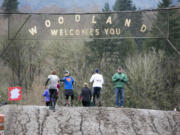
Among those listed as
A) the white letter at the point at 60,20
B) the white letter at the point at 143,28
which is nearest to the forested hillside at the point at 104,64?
the white letter at the point at 143,28

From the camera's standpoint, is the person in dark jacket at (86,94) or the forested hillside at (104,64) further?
the forested hillside at (104,64)

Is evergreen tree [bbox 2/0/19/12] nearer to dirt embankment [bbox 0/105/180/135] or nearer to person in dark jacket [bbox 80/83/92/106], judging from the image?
person in dark jacket [bbox 80/83/92/106]

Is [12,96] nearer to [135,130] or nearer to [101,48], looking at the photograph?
[135,130]

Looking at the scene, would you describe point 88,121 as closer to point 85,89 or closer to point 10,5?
point 85,89

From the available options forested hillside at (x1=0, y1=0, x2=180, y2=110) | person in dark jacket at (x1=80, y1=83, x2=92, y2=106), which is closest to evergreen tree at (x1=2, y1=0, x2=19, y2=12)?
forested hillside at (x1=0, y1=0, x2=180, y2=110)

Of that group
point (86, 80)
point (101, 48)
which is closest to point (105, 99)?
point (86, 80)

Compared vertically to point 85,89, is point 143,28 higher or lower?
higher

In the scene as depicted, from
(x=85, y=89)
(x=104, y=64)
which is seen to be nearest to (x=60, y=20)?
(x=85, y=89)

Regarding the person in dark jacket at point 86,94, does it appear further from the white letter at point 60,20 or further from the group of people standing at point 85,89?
the white letter at point 60,20

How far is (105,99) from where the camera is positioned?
5178 cm

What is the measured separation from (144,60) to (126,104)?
479 centimetres

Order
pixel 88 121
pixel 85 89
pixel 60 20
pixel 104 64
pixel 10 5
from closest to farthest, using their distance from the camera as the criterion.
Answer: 1. pixel 88 121
2. pixel 85 89
3. pixel 60 20
4. pixel 104 64
5. pixel 10 5

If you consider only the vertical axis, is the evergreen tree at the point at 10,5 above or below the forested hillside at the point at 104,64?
above

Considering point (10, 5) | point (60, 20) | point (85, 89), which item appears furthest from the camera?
point (10, 5)
